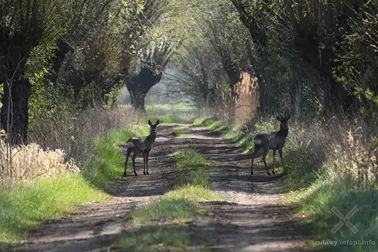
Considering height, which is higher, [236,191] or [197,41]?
[197,41]

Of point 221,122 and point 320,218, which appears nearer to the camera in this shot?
point 320,218

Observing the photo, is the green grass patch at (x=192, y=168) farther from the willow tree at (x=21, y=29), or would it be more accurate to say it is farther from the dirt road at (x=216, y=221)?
the willow tree at (x=21, y=29)

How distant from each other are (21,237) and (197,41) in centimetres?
5020

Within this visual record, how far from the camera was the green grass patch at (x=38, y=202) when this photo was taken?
12.9 m

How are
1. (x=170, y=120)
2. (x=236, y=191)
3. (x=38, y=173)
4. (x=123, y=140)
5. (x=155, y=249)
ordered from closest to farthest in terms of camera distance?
(x=155, y=249) < (x=38, y=173) < (x=236, y=191) < (x=123, y=140) < (x=170, y=120)

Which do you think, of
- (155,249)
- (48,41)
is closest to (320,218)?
(155,249)

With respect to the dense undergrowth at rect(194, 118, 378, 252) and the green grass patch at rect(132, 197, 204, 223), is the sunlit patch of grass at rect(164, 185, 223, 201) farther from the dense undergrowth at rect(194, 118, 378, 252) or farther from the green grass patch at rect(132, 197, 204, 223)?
the green grass patch at rect(132, 197, 204, 223)

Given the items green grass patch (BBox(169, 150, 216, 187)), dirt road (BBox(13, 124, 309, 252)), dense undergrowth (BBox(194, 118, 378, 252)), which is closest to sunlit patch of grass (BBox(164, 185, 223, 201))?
dirt road (BBox(13, 124, 309, 252))

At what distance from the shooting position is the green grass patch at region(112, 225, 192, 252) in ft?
34.1

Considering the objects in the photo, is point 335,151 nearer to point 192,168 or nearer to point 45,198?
point 45,198

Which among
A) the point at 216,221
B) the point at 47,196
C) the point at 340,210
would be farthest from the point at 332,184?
the point at 47,196

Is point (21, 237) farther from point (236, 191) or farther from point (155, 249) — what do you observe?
point (236, 191)

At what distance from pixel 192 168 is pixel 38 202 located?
851 cm

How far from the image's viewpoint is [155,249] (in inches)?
403
